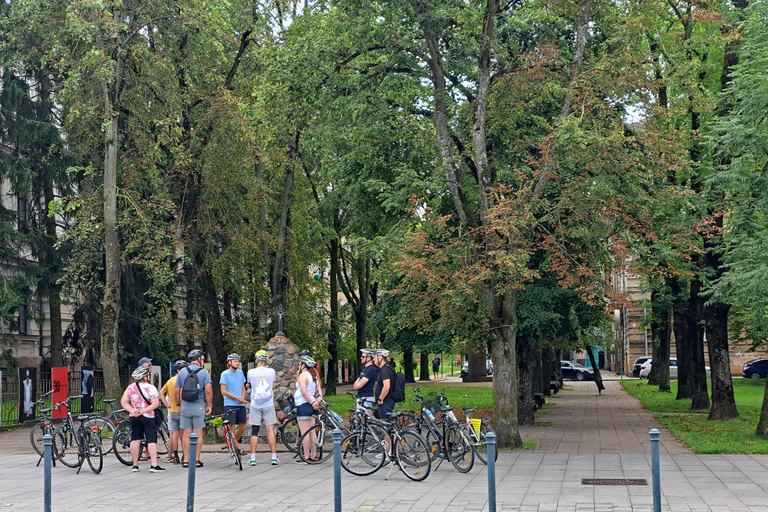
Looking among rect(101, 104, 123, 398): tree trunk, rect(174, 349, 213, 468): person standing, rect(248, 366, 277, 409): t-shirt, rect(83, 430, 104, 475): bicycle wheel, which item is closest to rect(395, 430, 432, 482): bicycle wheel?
rect(248, 366, 277, 409): t-shirt

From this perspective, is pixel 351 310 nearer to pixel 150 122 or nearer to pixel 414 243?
pixel 150 122

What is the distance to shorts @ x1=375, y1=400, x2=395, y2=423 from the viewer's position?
14.6 metres

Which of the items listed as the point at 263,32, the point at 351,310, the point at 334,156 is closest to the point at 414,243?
the point at 334,156

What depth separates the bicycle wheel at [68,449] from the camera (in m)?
15.3

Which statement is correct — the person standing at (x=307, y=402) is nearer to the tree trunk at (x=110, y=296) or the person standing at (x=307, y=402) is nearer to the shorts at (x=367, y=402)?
the shorts at (x=367, y=402)

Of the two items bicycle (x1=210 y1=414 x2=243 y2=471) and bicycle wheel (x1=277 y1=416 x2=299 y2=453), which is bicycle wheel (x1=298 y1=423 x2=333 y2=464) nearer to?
bicycle (x1=210 y1=414 x2=243 y2=471)

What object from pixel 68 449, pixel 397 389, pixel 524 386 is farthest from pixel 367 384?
pixel 524 386

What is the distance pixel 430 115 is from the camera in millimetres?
22000

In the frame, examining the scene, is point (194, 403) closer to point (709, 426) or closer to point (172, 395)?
point (172, 395)

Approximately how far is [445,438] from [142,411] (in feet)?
16.0

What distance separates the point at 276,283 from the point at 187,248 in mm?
5336

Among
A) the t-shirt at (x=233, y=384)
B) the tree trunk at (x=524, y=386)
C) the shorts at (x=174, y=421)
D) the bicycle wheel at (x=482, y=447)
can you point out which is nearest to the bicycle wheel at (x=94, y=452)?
the shorts at (x=174, y=421)

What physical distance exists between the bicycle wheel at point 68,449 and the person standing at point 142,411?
1252 mm

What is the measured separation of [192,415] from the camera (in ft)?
47.9
